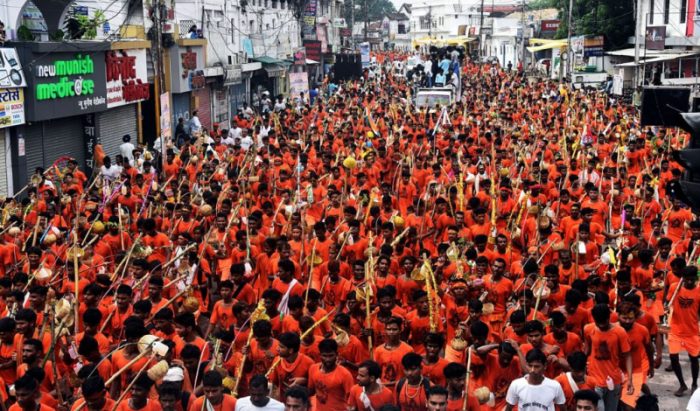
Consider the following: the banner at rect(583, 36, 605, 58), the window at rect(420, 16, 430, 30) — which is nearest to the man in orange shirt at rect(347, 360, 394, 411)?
the banner at rect(583, 36, 605, 58)

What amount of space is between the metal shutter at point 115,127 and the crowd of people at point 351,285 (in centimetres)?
621

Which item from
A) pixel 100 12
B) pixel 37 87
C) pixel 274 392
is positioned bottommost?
pixel 274 392

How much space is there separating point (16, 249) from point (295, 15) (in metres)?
40.6

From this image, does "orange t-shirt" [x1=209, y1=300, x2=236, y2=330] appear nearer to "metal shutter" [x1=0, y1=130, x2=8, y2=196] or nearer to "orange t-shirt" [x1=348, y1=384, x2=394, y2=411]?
"orange t-shirt" [x1=348, y1=384, x2=394, y2=411]

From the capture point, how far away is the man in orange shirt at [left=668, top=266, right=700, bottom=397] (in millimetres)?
9445

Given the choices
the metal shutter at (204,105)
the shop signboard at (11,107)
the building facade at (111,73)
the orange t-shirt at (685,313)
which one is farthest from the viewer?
the metal shutter at (204,105)

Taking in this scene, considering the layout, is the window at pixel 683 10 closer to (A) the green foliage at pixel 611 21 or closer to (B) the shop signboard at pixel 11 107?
(A) the green foliage at pixel 611 21

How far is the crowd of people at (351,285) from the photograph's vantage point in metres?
7.14

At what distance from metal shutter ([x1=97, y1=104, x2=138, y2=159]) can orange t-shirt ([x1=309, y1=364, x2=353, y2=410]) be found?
1788cm

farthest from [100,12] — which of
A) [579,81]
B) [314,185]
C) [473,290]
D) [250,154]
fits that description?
[579,81]

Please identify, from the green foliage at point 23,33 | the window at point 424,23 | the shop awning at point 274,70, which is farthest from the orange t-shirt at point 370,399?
the window at point 424,23

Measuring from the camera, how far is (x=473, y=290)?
9.52 meters

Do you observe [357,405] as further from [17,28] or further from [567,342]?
[17,28]

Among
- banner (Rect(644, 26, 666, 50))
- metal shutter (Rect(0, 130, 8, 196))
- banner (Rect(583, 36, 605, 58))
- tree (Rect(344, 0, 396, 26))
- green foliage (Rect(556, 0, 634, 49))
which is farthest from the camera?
tree (Rect(344, 0, 396, 26))
